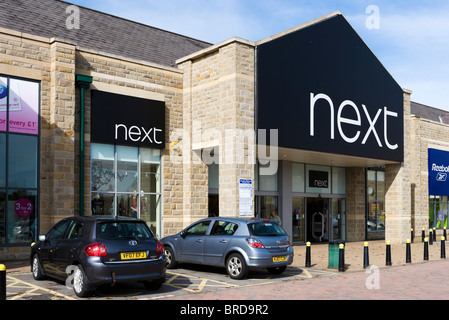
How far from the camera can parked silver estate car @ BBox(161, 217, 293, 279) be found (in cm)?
1130

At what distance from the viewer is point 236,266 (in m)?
11.5

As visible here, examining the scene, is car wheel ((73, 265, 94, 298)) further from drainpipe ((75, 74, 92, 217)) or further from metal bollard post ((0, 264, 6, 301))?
drainpipe ((75, 74, 92, 217))

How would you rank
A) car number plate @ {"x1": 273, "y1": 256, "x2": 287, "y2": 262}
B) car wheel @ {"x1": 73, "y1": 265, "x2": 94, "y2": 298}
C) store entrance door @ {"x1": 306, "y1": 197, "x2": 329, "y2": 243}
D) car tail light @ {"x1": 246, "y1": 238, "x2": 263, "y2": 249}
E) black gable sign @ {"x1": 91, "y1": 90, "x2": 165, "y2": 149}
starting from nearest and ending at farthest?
car wheel @ {"x1": 73, "y1": 265, "x2": 94, "y2": 298}, car tail light @ {"x1": 246, "y1": 238, "x2": 263, "y2": 249}, car number plate @ {"x1": 273, "y1": 256, "x2": 287, "y2": 262}, black gable sign @ {"x1": 91, "y1": 90, "x2": 165, "y2": 149}, store entrance door @ {"x1": 306, "y1": 197, "x2": 329, "y2": 243}

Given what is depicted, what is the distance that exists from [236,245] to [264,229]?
82cm

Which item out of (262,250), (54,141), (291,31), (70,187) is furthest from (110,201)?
(291,31)

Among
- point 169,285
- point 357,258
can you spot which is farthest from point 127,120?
point 357,258

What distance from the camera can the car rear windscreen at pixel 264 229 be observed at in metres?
11.6

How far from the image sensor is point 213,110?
1708 centimetres

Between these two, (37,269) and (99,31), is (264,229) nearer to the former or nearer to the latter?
(37,269)

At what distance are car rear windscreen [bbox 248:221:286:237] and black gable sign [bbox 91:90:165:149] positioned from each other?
6.91 meters

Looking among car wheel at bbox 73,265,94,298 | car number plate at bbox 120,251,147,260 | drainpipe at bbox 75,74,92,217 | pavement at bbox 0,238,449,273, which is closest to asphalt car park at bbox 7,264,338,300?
car wheel at bbox 73,265,94,298

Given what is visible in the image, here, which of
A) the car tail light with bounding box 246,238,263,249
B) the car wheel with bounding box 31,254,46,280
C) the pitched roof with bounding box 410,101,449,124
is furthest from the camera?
the pitched roof with bounding box 410,101,449,124

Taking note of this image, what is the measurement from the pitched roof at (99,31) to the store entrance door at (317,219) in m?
9.48
